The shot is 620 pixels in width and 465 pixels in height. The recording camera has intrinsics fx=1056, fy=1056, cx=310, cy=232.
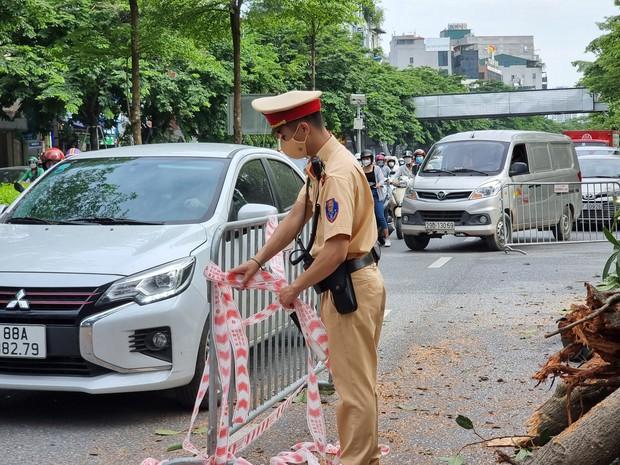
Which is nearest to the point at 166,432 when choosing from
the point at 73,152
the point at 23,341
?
the point at 23,341

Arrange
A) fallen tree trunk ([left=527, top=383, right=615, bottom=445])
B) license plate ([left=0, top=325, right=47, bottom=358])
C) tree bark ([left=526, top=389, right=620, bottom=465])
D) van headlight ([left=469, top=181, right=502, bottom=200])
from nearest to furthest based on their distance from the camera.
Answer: tree bark ([left=526, top=389, right=620, bottom=465]) → fallen tree trunk ([left=527, top=383, right=615, bottom=445]) → license plate ([left=0, top=325, right=47, bottom=358]) → van headlight ([left=469, top=181, right=502, bottom=200])

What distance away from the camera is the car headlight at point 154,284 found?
18.9 feet

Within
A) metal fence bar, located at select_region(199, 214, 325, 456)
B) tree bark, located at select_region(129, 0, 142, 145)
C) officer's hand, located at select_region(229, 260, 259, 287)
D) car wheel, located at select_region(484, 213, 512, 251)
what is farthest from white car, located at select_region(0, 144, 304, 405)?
tree bark, located at select_region(129, 0, 142, 145)

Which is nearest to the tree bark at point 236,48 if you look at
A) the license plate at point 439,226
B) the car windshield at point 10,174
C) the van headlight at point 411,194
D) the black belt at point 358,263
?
the van headlight at point 411,194

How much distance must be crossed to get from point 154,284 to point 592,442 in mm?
2808

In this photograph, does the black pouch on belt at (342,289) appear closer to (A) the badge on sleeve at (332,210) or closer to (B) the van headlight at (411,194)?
(A) the badge on sleeve at (332,210)

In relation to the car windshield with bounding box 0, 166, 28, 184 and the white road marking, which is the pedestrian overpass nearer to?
the car windshield with bounding box 0, 166, 28, 184

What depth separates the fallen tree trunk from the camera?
4.46m

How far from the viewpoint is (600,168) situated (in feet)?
82.0

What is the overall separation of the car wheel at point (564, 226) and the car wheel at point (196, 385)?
43.4 feet

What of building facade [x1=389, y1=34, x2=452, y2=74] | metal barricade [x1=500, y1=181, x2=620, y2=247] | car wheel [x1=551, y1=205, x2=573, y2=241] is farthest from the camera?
building facade [x1=389, y1=34, x2=452, y2=74]

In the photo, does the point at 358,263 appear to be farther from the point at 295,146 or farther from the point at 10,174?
the point at 10,174

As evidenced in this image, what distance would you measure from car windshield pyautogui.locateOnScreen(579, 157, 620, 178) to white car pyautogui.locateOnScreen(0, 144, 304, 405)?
757 inches

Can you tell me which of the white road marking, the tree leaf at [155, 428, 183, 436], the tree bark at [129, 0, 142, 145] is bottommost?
the white road marking
